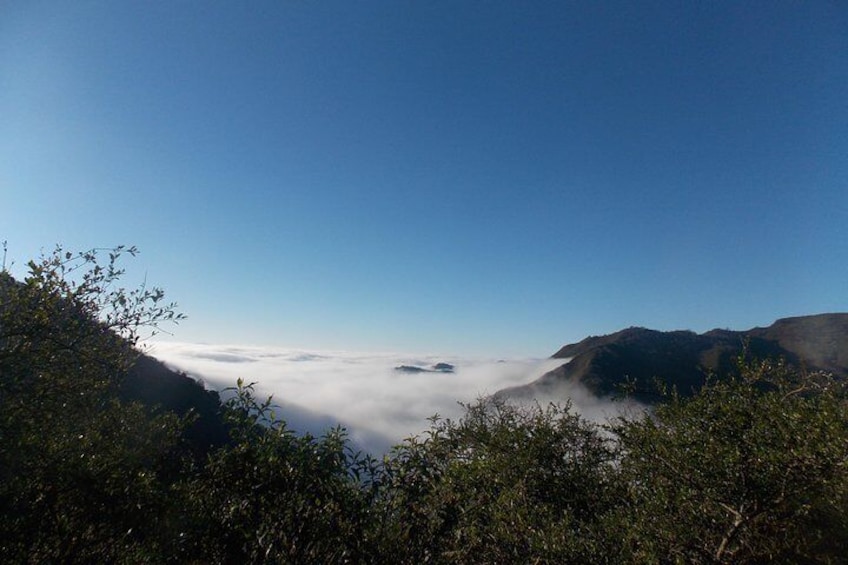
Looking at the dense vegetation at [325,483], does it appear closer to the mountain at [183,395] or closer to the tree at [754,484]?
the tree at [754,484]

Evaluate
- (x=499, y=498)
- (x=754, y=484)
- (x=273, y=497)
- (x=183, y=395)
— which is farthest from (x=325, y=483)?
(x=183, y=395)

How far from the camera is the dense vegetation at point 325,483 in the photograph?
630 cm

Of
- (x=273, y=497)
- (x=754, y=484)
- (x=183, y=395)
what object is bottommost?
(x=183, y=395)

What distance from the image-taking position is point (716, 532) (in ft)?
28.9

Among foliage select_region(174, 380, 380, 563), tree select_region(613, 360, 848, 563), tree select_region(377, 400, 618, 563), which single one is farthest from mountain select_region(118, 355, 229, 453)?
tree select_region(613, 360, 848, 563)

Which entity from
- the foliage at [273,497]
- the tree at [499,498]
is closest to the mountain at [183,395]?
the tree at [499,498]

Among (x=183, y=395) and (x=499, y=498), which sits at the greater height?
(x=499, y=498)

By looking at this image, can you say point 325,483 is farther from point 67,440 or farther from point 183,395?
point 183,395

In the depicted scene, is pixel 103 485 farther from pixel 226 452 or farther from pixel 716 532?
pixel 716 532

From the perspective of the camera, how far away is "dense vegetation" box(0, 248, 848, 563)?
20.7 feet

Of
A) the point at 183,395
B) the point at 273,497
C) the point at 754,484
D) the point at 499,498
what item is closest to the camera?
the point at 273,497

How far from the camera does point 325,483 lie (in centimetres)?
661

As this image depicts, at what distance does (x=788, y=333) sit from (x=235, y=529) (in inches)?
11059

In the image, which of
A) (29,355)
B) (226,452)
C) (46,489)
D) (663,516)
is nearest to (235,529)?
(226,452)
